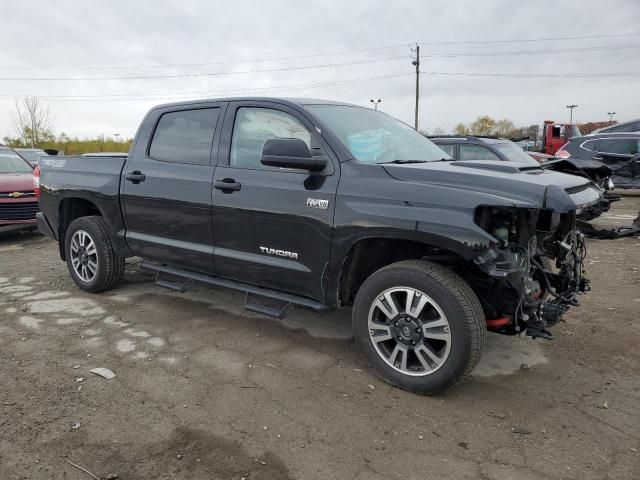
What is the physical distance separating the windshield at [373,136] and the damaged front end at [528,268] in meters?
0.99

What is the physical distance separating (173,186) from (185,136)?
46cm

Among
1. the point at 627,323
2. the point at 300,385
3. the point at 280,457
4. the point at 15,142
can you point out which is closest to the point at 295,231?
the point at 300,385

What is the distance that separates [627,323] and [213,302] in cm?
369

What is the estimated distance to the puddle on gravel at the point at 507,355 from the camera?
359cm

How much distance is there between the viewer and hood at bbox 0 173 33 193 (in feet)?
25.9

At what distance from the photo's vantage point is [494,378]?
3.45 m

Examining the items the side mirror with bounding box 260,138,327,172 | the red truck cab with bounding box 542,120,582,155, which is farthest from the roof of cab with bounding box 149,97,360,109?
the red truck cab with bounding box 542,120,582,155

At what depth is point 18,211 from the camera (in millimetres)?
7961

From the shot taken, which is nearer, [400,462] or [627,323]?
[400,462]

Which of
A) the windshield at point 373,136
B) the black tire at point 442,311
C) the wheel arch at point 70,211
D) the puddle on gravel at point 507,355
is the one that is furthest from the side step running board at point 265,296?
the wheel arch at point 70,211

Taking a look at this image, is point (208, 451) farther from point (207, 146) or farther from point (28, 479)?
point (207, 146)

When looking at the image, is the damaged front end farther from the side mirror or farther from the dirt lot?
the side mirror

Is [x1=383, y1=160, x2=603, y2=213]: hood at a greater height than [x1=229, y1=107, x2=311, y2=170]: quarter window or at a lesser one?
lesser

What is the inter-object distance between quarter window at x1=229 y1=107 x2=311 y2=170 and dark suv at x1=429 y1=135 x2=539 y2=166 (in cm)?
504
